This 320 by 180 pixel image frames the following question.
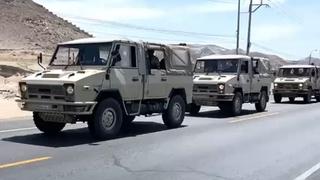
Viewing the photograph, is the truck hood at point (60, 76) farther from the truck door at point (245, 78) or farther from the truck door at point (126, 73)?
the truck door at point (245, 78)

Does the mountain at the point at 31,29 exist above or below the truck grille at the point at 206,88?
above

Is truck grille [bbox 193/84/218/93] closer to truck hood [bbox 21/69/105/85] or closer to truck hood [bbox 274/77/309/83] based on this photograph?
truck hood [bbox 21/69/105/85]

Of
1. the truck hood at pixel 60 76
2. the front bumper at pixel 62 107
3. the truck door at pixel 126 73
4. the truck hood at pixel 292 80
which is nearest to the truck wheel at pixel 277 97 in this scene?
the truck hood at pixel 292 80

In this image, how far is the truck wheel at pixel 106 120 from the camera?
13.3 meters

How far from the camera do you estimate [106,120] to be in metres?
13.7

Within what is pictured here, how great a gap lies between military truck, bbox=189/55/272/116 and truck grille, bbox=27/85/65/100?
356 inches

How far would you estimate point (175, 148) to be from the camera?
1262cm

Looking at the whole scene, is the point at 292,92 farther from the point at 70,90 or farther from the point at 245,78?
the point at 70,90

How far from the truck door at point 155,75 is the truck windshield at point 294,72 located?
756 inches

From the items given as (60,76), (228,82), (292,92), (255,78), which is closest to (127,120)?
(60,76)

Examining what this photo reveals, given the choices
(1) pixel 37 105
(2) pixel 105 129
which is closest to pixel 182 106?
(2) pixel 105 129

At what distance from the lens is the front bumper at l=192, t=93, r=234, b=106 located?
69.6 feet

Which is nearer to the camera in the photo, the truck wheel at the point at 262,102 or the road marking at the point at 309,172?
the road marking at the point at 309,172

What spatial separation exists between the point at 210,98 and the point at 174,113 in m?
4.85
